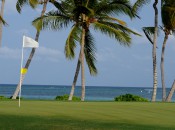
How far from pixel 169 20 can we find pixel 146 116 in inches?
839

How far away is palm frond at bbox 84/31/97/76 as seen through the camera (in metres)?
33.8

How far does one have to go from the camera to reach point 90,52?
34312 millimetres

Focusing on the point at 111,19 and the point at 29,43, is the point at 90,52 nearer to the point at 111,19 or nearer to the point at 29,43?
the point at 111,19

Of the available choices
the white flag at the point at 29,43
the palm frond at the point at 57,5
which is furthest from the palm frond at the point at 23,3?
the white flag at the point at 29,43

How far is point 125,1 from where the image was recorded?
3444 cm

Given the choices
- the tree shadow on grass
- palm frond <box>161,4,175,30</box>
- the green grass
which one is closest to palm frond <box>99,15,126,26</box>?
palm frond <box>161,4,175,30</box>

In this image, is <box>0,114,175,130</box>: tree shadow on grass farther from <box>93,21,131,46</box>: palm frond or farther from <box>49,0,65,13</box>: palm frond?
<box>49,0,65,13</box>: palm frond

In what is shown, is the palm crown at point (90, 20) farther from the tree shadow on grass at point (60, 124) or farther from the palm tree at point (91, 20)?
the tree shadow on grass at point (60, 124)

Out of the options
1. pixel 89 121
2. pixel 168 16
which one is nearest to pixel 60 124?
pixel 89 121

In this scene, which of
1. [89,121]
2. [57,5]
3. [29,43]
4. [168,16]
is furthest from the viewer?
[168,16]

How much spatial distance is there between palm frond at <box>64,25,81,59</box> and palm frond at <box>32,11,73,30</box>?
2.95 ft

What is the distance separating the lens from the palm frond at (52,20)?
107ft

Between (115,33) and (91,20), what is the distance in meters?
2.48

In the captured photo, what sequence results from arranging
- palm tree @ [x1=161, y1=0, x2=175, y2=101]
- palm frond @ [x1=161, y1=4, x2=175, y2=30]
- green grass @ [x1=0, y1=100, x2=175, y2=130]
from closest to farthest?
green grass @ [x1=0, y1=100, x2=175, y2=130] < palm frond @ [x1=161, y1=4, x2=175, y2=30] < palm tree @ [x1=161, y1=0, x2=175, y2=101]
